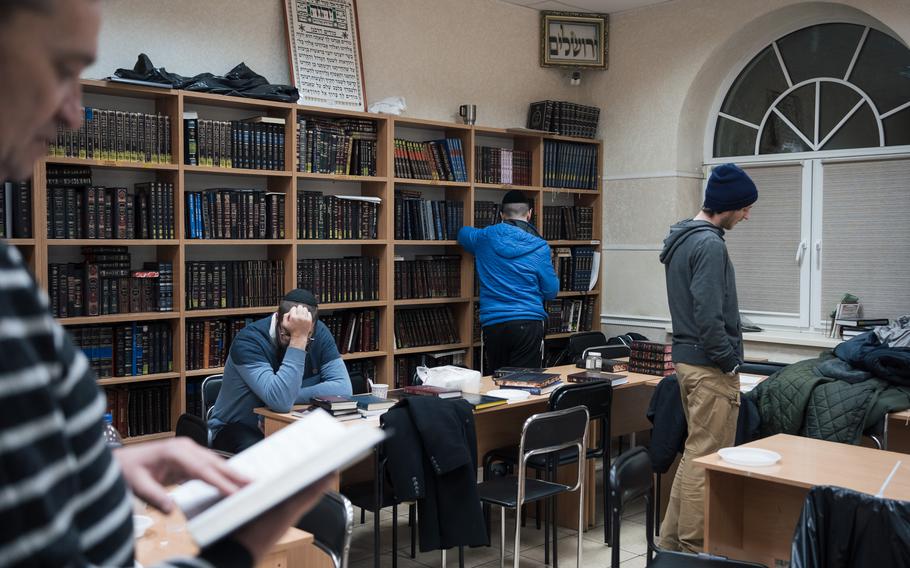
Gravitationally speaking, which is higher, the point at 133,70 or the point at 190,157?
the point at 133,70

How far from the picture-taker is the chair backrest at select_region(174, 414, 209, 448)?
382 cm

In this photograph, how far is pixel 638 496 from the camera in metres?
3.08

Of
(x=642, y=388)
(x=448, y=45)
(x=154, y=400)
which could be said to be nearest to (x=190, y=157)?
(x=154, y=400)

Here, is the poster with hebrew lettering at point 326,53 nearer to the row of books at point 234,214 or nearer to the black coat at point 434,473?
the row of books at point 234,214

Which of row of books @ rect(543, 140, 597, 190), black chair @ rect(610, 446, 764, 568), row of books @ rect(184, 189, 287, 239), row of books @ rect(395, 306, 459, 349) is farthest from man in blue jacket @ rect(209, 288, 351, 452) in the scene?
row of books @ rect(543, 140, 597, 190)

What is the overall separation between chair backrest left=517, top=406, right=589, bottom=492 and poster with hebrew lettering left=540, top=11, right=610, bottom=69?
13.2 ft

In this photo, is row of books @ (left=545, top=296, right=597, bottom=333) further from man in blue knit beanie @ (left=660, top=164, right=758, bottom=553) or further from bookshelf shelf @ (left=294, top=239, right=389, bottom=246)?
man in blue knit beanie @ (left=660, top=164, right=758, bottom=553)

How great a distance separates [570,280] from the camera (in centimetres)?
738

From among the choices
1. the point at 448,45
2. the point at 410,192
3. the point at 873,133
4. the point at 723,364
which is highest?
the point at 448,45

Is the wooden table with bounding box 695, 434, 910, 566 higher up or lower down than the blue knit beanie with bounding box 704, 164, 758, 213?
lower down

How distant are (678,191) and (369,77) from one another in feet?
8.64

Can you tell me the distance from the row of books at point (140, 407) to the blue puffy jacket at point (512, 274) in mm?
2222

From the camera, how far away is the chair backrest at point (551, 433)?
3867mm

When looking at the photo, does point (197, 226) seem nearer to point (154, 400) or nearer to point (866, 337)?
point (154, 400)
